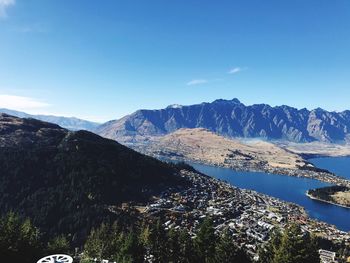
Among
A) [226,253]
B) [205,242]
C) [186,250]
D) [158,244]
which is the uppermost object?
[205,242]

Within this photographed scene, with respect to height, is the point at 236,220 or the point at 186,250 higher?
the point at 186,250

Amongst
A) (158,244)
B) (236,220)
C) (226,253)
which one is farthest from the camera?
(236,220)

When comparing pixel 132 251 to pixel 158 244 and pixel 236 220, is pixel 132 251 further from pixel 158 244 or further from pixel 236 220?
pixel 236 220

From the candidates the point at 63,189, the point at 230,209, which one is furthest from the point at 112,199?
the point at 230,209

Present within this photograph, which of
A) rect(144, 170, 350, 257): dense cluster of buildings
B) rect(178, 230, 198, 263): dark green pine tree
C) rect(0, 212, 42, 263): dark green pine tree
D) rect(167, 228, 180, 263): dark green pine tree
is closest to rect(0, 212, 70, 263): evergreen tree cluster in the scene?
rect(0, 212, 42, 263): dark green pine tree

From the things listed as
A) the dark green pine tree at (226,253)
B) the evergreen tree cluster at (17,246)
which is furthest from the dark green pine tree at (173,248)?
the evergreen tree cluster at (17,246)

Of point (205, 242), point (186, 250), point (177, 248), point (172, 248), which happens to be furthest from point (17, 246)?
point (205, 242)

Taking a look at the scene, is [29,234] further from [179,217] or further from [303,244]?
[179,217]

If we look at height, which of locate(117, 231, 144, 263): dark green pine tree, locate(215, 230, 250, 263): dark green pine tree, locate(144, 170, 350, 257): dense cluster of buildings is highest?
locate(215, 230, 250, 263): dark green pine tree

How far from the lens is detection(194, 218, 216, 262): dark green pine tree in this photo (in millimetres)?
79250

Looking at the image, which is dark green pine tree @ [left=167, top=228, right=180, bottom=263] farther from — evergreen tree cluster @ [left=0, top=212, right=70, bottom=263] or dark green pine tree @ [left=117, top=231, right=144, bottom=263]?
evergreen tree cluster @ [left=0, top=212, right=70, bottom=263]

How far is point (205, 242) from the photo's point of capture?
80.2m

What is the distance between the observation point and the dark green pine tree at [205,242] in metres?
79.2

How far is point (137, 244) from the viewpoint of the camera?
86.0 meters
